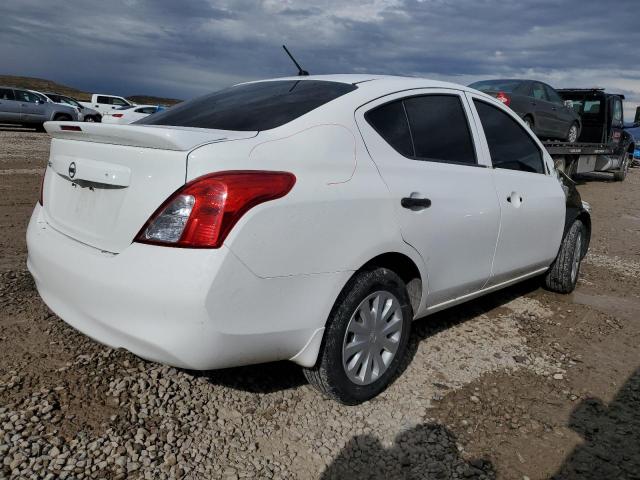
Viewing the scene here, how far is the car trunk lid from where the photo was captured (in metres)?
2.17

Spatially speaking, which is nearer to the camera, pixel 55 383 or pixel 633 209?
pixel 55 383

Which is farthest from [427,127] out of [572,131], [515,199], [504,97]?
[572,131]

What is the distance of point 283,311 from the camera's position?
2.30m

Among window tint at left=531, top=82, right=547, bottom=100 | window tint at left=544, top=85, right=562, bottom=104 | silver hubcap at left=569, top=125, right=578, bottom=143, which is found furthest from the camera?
silver hubcap at left=569, top=125, right=578, bottom=143

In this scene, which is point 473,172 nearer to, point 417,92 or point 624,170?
point 417,92

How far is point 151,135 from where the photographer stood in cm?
219

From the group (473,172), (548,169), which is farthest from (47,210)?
(548,169)

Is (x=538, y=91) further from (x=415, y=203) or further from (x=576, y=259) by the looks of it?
(x=415, y=203)

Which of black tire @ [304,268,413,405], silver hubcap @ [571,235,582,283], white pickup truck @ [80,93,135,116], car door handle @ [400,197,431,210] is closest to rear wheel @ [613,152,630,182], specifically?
silver hubcap @ [571,235,582,283]

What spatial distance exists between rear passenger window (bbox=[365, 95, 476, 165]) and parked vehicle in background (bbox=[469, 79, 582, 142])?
6231 mm

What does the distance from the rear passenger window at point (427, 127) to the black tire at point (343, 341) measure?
693 mm

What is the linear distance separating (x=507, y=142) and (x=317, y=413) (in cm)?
232

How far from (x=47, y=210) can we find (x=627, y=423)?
3.15m

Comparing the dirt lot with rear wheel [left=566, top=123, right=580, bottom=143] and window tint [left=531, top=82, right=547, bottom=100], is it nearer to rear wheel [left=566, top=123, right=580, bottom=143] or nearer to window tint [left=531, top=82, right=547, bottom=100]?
window tint [left=531, top=82, right=547, bottom=100]
